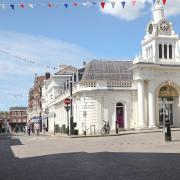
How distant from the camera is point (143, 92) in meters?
52.6

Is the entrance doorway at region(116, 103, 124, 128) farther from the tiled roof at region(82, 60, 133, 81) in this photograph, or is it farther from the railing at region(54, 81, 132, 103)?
the tiled roof at region(82, 60, 133, 81)

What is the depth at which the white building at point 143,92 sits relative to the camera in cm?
5241

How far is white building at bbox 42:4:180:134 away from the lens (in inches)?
2063

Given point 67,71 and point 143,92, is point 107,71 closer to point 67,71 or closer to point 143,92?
point 143,92

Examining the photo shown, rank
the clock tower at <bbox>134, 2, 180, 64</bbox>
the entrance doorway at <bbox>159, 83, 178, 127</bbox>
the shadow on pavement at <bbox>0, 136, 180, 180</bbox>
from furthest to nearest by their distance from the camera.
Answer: the clock tower at <bbox>134, 2, 180, 64</bbox> < the entrance doorway at <bbox>159, 83, 178, 127</bbox> < the shadow on pavement at <bbox>0, 136, 180, 180</bbox>

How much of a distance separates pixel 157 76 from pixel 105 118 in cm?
780

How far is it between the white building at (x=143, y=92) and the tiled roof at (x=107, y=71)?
18.8 inches

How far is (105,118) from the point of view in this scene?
52.8m

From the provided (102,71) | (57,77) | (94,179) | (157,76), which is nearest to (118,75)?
(102,71)

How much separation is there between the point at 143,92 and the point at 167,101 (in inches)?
146

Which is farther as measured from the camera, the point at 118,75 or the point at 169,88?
the point at 118,75

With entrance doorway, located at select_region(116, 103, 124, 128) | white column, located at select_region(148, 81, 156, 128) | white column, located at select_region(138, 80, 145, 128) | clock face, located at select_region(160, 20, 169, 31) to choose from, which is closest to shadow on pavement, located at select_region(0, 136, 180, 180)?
white column, located at select_region(138, 80, 145, 128)

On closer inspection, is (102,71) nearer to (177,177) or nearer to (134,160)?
(134,160)

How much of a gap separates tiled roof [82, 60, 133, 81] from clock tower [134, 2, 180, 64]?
4583 mm
